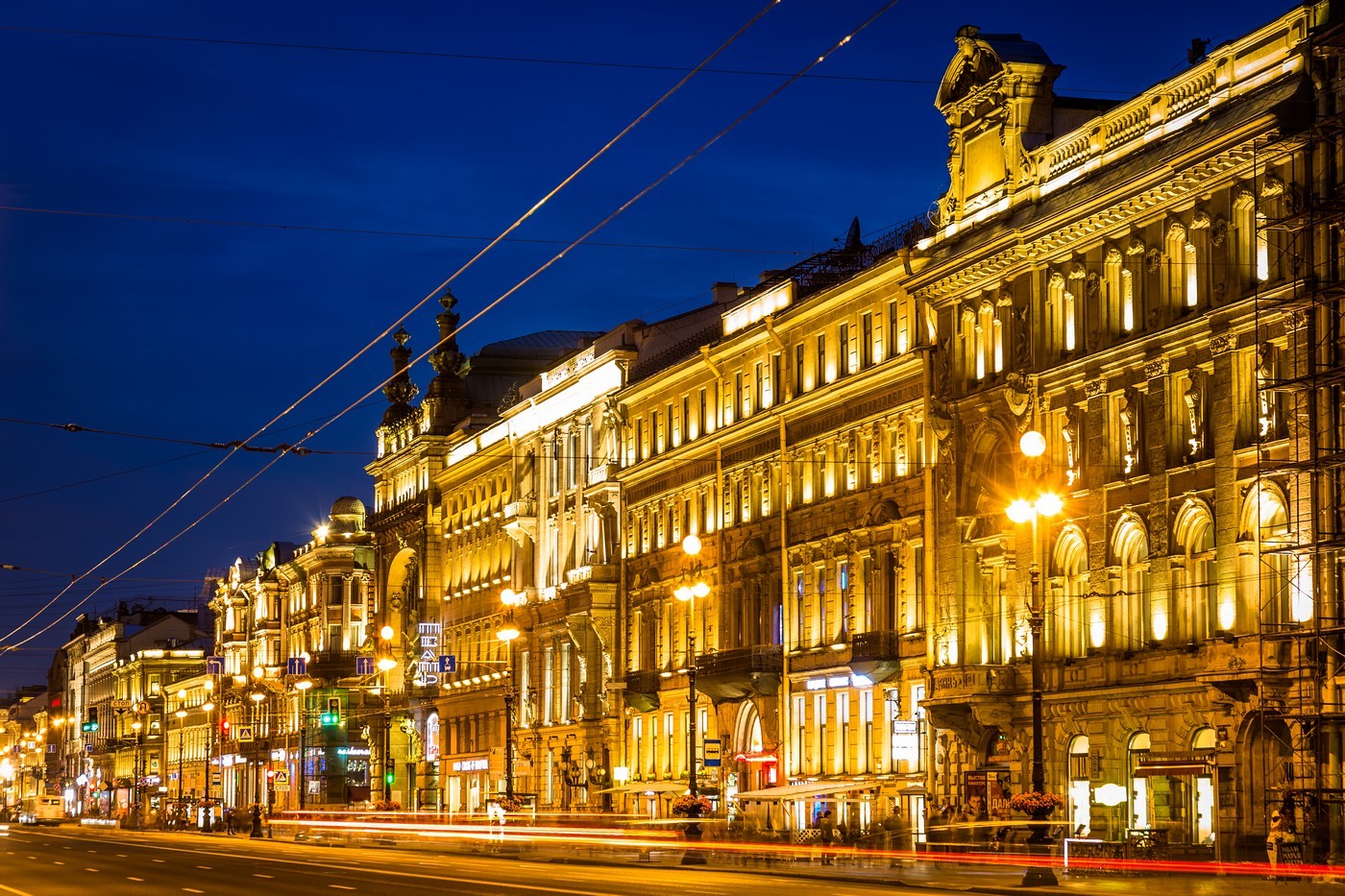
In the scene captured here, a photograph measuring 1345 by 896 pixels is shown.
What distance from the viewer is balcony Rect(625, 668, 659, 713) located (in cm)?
7956

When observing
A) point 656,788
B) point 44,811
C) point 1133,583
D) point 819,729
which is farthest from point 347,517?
point 1133,583

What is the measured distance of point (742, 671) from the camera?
6944 centimetres

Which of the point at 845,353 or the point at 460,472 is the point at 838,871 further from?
the point at 460,472

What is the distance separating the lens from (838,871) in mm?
47000

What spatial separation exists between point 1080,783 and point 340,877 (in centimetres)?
1879

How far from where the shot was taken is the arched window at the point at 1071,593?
53.1 m

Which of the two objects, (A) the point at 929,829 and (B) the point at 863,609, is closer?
(A) the point at 929,829

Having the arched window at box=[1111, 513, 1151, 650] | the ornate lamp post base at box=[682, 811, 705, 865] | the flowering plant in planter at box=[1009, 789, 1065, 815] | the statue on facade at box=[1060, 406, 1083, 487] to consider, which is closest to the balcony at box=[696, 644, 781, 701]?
the ornate lamp post base at box=[682, 811, 705, 865]

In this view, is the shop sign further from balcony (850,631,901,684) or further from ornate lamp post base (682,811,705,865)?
ornate lamp post base (682,811,705,865)


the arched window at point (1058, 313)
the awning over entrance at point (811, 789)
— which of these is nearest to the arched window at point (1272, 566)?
the arched window at point (1058, 313)

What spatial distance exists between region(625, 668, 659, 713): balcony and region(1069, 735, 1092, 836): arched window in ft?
91.4

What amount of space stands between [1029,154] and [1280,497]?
1405 cm

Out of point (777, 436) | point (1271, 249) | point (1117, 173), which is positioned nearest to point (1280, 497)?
point (1271, 249)

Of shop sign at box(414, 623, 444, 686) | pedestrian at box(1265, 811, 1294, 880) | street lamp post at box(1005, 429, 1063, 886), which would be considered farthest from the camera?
shop sign at box(414, 623, 444, 686)
